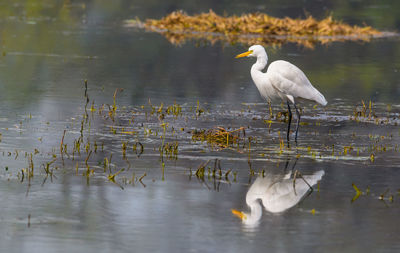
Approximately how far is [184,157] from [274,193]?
1944mm

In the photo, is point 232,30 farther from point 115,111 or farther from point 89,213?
point 89,213

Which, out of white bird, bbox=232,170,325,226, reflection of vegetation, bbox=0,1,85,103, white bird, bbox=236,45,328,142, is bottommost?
white bird, bbox=232,170,325,226

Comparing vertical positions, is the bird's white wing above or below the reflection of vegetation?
below

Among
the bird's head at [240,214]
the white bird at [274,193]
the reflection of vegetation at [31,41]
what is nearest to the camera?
the bird's head at [240,214]

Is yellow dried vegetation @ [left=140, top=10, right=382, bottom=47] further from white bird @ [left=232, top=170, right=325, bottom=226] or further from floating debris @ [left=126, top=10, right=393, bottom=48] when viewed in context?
white bird @ [left=232, top=170, right=325, bottom=226]

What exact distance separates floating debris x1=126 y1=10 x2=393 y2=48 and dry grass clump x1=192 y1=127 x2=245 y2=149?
16077 mm

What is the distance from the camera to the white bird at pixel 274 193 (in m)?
8.04

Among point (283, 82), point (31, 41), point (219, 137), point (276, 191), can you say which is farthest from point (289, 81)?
point (31, 41)

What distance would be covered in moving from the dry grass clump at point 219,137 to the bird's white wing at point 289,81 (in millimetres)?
1278

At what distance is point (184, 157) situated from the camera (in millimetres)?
10453

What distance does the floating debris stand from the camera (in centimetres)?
2833

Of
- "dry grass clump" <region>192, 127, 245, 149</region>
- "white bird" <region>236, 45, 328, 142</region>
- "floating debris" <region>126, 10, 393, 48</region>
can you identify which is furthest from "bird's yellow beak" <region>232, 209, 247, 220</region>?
"floating debris" <region>126, 10, 393, 48</region>

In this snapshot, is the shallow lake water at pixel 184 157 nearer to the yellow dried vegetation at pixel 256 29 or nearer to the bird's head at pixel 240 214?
the bird's head at pixel 240 214

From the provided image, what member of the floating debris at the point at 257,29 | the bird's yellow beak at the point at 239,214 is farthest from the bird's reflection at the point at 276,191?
the floating debris at the point at 257,29
